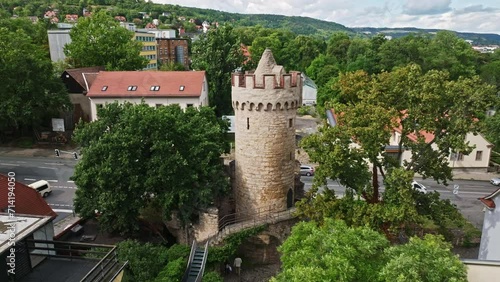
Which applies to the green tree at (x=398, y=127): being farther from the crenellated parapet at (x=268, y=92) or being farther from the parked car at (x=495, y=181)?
the parked car at (x=495, y=181)

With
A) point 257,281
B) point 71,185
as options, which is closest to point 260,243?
point 257,281

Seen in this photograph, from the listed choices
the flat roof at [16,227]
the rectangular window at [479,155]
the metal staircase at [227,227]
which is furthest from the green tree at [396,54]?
the flat roof at [16,227]

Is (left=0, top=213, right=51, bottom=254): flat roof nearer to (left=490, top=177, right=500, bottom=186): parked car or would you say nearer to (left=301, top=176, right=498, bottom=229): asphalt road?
(left=301, top=176, right=498, bottom=229): asphalt road

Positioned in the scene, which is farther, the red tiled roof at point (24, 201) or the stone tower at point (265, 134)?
the stone tower at point (265, 134)

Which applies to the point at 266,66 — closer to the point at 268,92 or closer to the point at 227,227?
the point at 268,92

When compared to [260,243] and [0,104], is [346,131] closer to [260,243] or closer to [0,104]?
[260,243]

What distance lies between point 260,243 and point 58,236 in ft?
43.2

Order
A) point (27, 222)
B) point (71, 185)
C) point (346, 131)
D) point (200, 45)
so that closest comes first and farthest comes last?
point (27, 222)
point (346, 131)
point (71, 185)
point (200, 45)

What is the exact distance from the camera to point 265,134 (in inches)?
952

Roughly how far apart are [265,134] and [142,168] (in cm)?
809

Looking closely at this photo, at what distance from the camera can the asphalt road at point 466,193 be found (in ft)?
108

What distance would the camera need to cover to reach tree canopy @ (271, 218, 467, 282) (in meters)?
11.5

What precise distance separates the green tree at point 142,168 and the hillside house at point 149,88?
69.7 ft

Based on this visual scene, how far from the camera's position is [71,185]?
1416 inches
